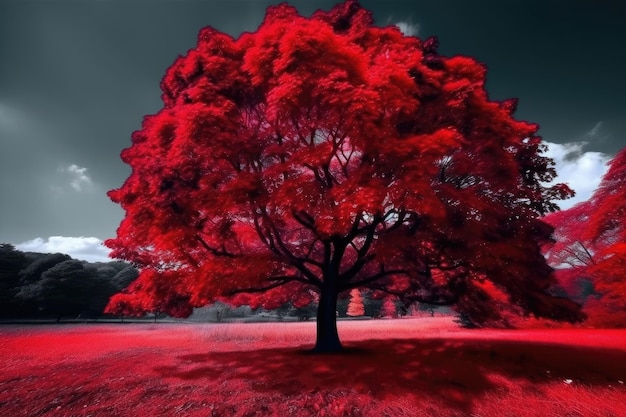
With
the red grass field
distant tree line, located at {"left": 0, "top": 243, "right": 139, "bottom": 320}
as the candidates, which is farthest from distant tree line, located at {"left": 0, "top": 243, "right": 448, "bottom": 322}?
the red grass field

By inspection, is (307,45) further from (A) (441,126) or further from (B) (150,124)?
(B) (150,124)

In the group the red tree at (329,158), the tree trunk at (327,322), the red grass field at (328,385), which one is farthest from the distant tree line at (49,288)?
the red tree at (329,158)

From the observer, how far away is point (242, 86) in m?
8.36

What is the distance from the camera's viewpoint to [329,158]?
7.93 metres

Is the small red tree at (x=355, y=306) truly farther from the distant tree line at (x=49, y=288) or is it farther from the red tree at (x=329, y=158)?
the red tree at (x=329, y=158)

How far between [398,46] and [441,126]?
2.64 m

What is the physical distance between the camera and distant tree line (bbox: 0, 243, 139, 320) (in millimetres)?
28969

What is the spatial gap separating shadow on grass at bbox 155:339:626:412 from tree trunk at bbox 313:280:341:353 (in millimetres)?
658

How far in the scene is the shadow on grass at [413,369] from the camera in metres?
6.24

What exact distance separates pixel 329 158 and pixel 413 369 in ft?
19.3

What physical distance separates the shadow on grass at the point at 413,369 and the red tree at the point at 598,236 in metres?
7.12

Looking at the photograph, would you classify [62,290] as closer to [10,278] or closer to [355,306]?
[10,278]

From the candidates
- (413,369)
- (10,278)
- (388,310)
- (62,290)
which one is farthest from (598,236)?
(10,278)

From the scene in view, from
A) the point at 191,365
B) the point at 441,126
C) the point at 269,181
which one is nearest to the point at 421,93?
the point at 441,126
